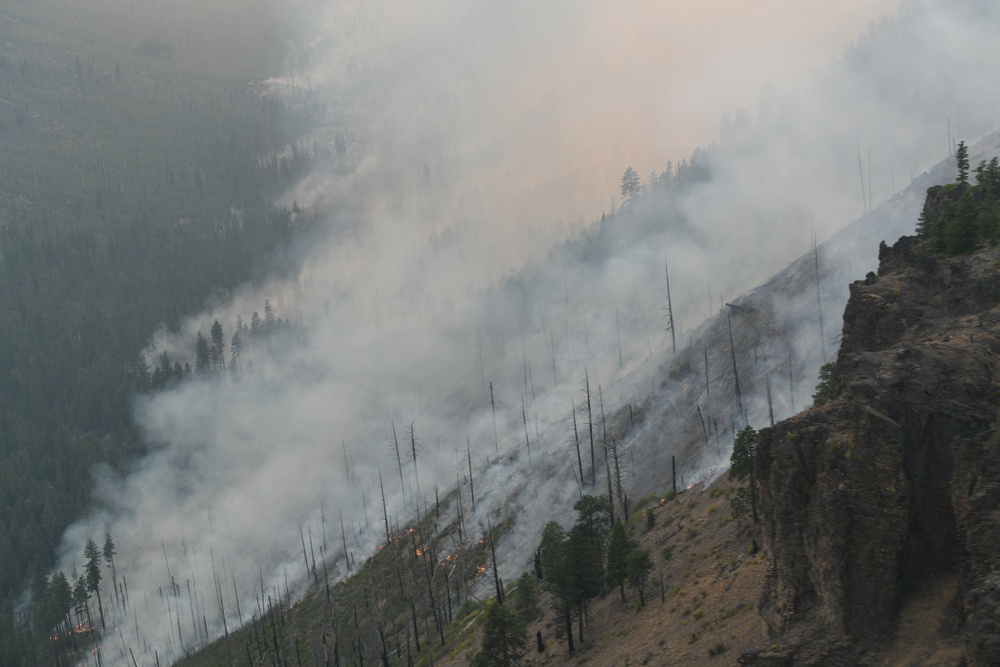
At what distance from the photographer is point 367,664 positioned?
106m

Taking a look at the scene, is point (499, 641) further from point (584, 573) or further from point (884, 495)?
point (884, 495)

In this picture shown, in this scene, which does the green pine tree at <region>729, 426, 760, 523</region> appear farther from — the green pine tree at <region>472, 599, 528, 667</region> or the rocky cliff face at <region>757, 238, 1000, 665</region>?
the rocky cliff face at <region>757, 238, 1000, 665</region>

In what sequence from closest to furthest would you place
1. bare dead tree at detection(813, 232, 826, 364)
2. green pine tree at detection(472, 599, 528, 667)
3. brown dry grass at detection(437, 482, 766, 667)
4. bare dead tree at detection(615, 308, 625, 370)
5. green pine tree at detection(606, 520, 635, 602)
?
1. brown dry grass at detection(437, 482, 766, 667)
2. green pine tree at detection(472, 599, 528, 667)
3. green pine tree at detection(606, 520, 635, 602)
4. bare dead tree at detection(813, 232, 826, 364)
5. bare dead tree at detection(615, 308, 625, 370)

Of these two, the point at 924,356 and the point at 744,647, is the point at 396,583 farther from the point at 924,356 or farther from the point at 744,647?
the point at 924,356

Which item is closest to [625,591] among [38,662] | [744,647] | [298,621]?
[744,647]

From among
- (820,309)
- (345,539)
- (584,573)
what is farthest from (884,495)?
(345,539)

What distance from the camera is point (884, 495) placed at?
35.1 m

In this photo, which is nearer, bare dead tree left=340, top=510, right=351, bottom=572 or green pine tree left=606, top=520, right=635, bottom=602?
green pine tree left=606, top=520, right=635, bottom=602

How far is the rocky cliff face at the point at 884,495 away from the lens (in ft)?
107

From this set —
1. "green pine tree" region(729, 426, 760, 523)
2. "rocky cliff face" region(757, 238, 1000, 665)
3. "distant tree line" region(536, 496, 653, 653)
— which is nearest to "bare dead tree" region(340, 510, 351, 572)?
"distant tree line" region(536, 496, 653, 653)

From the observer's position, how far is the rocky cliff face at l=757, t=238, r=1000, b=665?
32.6m

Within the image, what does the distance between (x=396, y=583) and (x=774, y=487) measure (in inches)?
3703

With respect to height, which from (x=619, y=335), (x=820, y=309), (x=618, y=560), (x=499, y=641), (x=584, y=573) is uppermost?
(x=619, y=335)

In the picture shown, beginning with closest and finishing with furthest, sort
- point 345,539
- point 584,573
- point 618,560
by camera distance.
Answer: point 584,573, point 618,560, point 345,539
